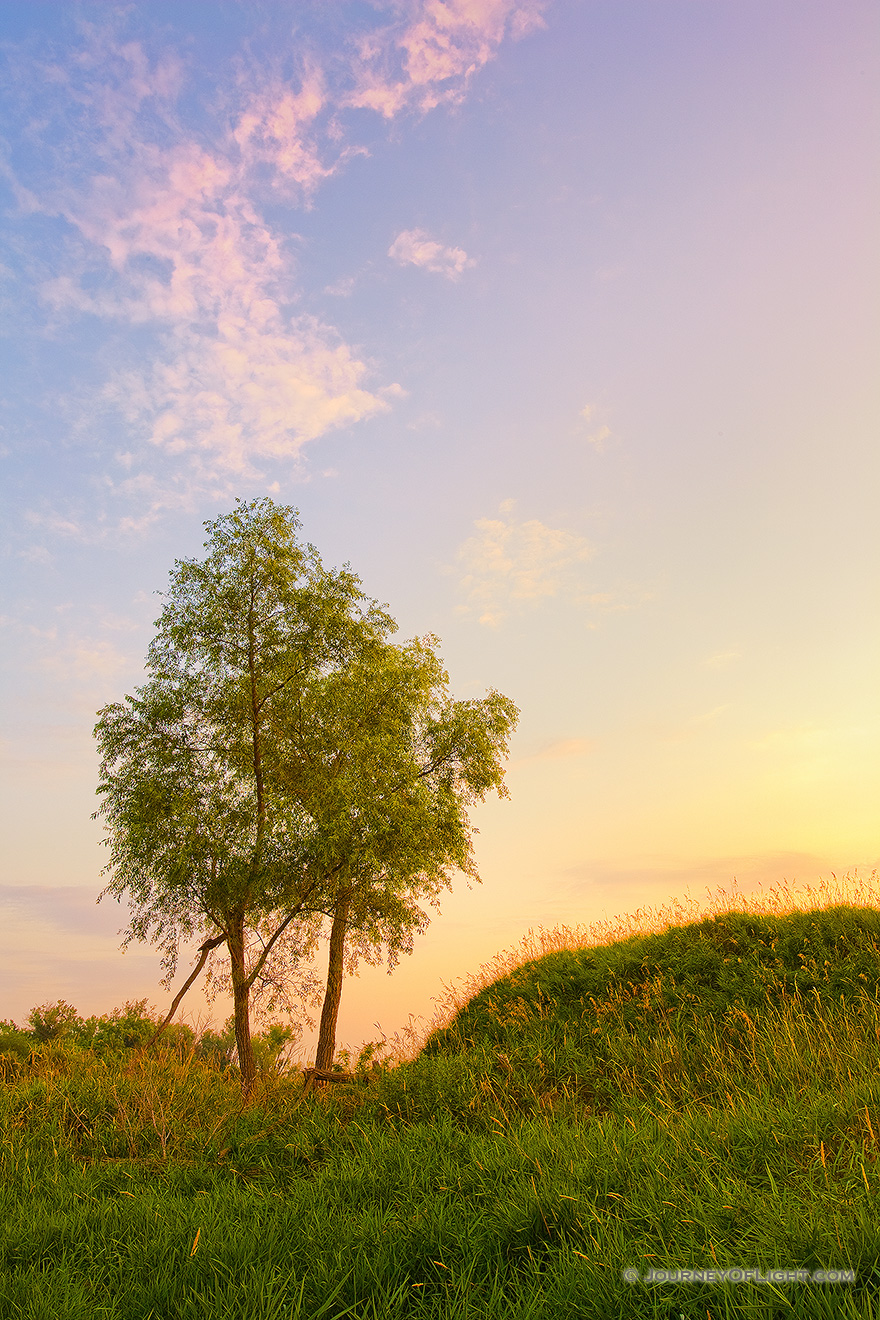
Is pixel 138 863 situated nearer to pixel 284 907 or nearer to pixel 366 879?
pixel 284 907

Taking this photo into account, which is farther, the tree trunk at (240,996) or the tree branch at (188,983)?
the tree trunk at (240,996)

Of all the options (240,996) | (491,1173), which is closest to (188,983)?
(240,996)

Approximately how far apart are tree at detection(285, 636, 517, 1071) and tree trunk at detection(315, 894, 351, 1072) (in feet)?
0.08

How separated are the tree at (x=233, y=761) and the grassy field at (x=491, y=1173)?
5.64 meters

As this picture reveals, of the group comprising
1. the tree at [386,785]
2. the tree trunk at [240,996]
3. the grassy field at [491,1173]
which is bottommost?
the grassy field at [491,1173]

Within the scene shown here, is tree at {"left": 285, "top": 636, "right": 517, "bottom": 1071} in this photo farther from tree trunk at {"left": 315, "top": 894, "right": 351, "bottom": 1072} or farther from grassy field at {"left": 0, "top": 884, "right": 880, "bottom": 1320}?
grassy field at {"left": 0, "top": 884, "right": 880, "bottom": 1320}

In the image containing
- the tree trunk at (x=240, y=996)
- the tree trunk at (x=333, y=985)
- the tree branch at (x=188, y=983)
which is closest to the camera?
the tree branch at (x=188, y=983)

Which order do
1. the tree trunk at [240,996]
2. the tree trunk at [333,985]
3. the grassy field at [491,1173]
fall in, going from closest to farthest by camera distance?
1. the grassy field at [491,1173]
2. the tree trunk at [240,996]
3. the tree trunk at [333,985]

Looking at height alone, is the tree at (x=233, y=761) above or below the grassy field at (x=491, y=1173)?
above

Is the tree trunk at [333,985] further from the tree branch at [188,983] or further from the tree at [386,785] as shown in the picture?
the tree branch at [188,983]

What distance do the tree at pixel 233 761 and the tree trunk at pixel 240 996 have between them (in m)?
0.03

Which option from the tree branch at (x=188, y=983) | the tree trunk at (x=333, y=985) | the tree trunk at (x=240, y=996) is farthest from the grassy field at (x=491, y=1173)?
the tree trunk at (x=333, y=985)

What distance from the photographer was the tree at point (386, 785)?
59.6ft

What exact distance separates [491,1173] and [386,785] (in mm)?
13636
